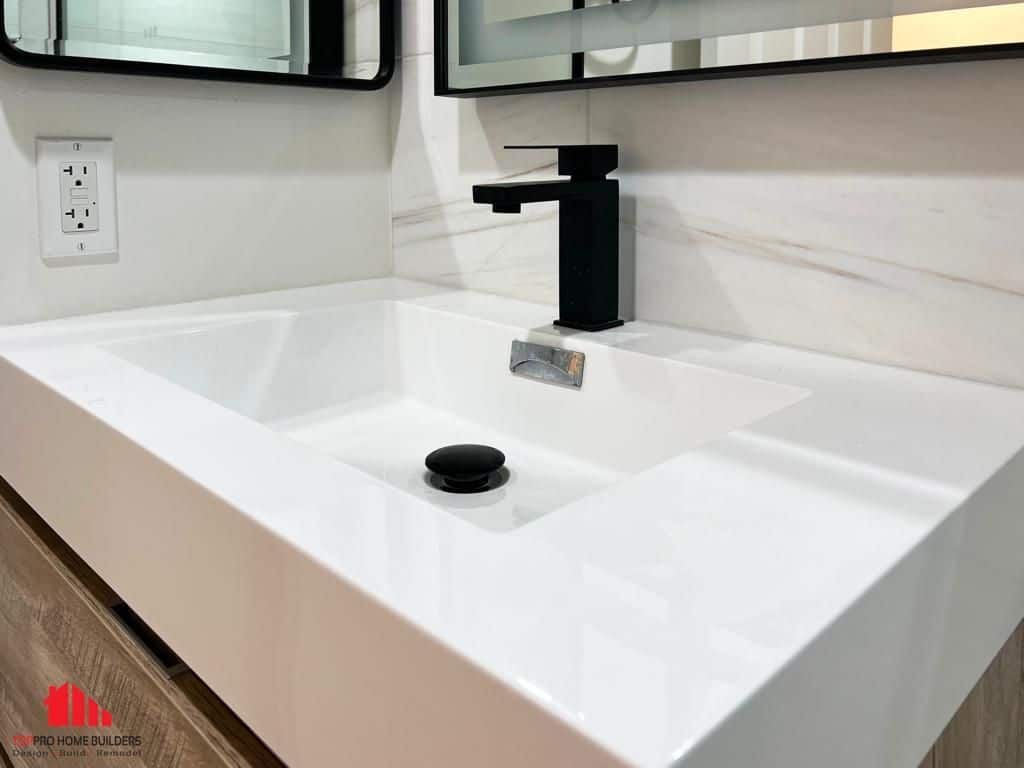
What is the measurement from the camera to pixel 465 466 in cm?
74

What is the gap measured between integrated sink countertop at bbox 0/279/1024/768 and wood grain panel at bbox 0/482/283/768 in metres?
0.04

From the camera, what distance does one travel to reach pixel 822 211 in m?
0.77

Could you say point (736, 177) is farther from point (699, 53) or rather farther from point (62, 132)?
point (62, 132)

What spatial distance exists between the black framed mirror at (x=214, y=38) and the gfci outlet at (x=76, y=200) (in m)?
0.09

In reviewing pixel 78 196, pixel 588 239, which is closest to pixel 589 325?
pixel 588 239

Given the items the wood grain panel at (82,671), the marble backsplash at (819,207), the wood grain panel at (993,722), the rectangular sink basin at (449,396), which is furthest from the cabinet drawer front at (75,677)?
the marble backsplash at (819,207)

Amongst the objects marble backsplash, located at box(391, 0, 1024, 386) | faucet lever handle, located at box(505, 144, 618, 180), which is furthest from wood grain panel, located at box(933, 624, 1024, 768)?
faucet lever handle, located at box(505, 144, 618, 180)

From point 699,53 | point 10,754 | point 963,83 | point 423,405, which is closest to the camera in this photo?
point 963,83

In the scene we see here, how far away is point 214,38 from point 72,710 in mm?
734

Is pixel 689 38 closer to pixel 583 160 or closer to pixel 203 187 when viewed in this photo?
pixel 583 160

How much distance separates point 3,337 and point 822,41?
81 cm

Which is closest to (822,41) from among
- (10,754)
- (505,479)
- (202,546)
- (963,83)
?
(963,83)

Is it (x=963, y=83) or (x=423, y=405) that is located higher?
(x=963, y=83)

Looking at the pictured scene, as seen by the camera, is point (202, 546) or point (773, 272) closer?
point (202, 546)
